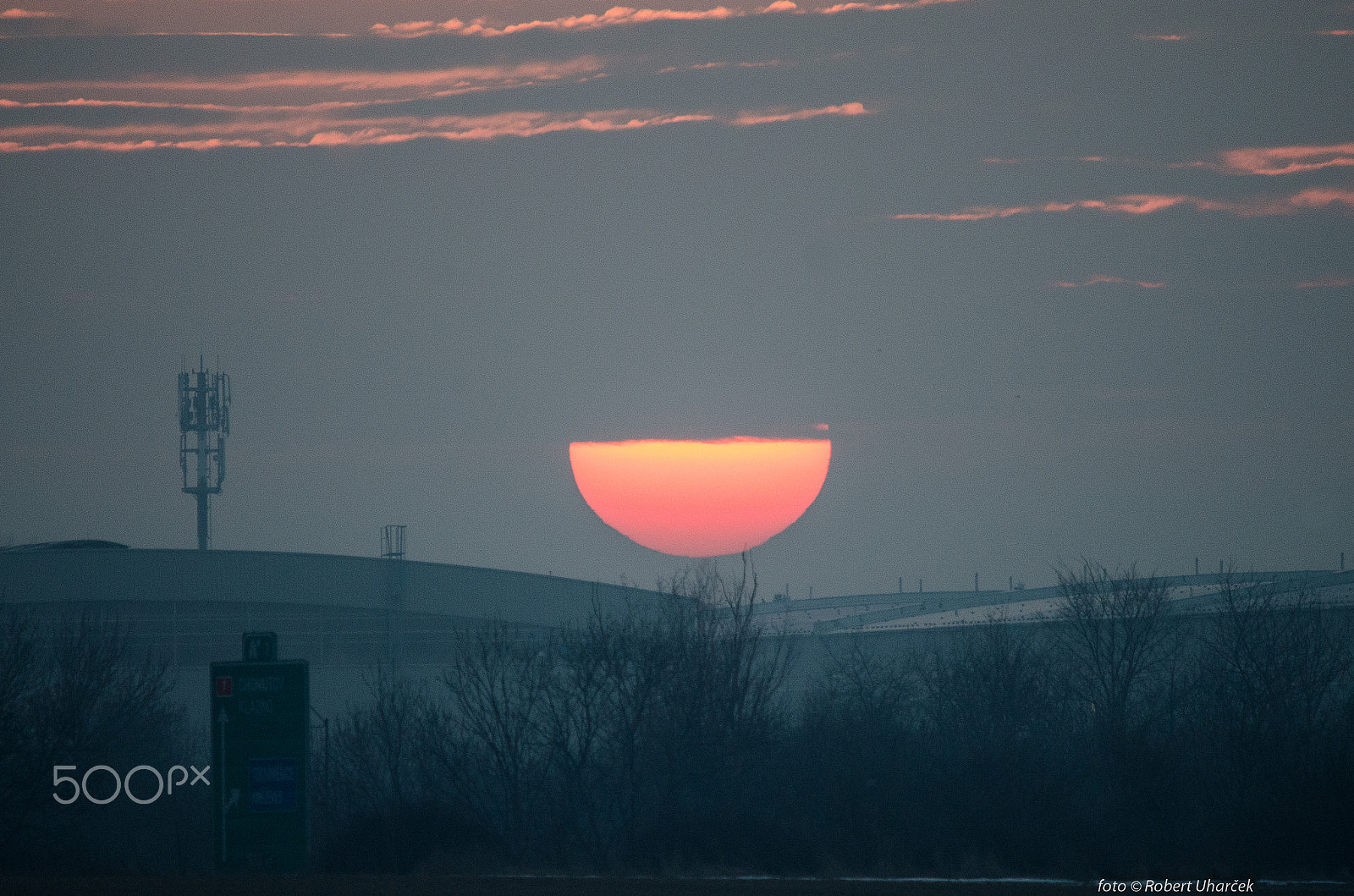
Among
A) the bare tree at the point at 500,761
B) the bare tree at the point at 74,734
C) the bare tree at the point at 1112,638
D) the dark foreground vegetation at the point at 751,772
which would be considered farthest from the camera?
the bare tree at the point at 1112,638

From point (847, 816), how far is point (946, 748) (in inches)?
163

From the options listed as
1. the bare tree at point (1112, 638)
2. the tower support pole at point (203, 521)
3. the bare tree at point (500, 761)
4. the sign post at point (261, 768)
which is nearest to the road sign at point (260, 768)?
the sign post at point (261, 768)

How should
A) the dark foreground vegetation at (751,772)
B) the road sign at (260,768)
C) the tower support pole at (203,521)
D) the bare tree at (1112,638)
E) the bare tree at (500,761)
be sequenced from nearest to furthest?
the road sign at (260,768) < the dark foreground vegetation at (751,772) < the bare tree at (500,761) < the bare tree at (1112,638) < the tower support pole at (203,521)

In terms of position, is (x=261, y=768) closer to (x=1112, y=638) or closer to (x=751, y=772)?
(x=751, y=772)

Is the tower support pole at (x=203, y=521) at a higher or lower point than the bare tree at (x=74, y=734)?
higher

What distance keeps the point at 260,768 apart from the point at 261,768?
0.02 meters

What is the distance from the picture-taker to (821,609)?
218 ft

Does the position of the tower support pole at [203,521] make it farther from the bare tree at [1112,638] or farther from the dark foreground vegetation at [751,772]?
the bare tree at [1112,638]

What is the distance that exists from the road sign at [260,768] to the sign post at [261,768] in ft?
0.04

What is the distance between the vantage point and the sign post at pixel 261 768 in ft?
69.8

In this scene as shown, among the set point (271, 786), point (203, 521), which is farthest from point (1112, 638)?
point (203, 521)

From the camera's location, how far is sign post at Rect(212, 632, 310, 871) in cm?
2127

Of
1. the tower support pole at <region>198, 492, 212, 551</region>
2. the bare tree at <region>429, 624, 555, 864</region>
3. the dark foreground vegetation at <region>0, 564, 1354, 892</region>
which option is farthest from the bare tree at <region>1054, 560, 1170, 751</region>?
the tower support pole at <region>198, 492, 212, 551</region>

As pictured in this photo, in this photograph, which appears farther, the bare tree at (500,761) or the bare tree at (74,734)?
the bare tree at (500,761)
